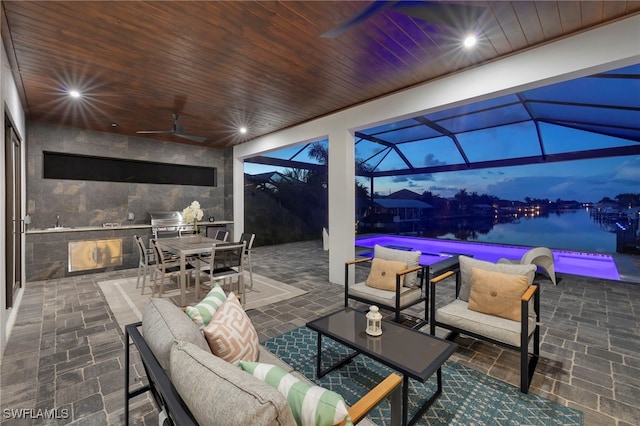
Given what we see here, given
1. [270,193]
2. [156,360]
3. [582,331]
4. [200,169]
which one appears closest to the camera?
[156,360]

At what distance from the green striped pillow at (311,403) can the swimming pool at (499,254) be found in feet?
20.6

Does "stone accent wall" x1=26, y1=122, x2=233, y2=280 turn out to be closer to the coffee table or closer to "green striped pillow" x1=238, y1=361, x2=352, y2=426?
the coffee table

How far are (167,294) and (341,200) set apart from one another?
3013 millimetres

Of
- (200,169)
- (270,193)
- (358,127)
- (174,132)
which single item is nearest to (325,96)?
(358,127)

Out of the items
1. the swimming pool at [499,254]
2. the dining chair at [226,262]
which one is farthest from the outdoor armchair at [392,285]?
the swimming pool at [499,254]

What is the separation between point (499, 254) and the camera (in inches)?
312

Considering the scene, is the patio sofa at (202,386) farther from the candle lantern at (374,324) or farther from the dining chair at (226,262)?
the dining chair at (226,262)

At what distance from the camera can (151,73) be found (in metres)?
3.47

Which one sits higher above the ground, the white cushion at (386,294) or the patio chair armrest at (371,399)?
the patio chair armrest at (371,399)

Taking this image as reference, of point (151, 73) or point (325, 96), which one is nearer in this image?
point (151, 73)

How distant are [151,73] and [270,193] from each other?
6183 mm

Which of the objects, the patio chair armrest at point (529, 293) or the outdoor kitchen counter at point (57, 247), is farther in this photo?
the outdoor kitchen counter at point (57, 247)

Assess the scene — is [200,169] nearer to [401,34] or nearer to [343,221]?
[343,221]

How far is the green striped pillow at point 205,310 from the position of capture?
1.50 meters
